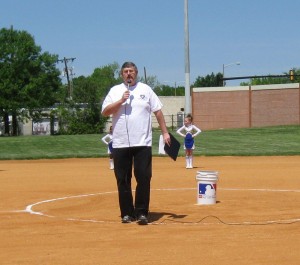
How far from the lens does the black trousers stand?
10641 millimetres

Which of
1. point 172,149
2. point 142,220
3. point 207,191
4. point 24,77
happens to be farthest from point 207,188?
point 24,77

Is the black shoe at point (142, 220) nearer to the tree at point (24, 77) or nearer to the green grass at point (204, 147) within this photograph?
the green grass at point (204, 147)

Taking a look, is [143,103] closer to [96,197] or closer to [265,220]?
[265,220]

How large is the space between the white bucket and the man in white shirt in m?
1.92

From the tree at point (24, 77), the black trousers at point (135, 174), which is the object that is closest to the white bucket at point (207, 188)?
the black trousers at point (135, 174)

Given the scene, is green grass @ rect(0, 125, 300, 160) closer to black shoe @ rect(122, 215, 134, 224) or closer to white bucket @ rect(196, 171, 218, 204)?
white bucket @ rect(196, 171, 218, 204)

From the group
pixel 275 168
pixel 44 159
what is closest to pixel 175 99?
pixel 44 159

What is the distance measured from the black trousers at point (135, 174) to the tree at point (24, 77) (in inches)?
2725

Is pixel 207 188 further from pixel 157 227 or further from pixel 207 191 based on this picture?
pixel 157 227

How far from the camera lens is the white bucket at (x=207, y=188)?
12352 millimetres

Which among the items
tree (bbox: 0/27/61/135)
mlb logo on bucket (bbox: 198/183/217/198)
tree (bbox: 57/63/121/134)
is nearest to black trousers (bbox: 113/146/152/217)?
mlb logo on bucket (bbox: 198/183/217/198)

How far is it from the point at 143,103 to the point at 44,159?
2254cm

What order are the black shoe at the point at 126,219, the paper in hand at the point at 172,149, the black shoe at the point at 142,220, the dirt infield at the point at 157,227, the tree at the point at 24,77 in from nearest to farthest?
1. the dirt infield at the point at 157,227
2. the black shoe at the point at 142,220
3. the black shoe at the point at 126,219
4. the paper in hand at the point at 172,149
5. the tree at the point at 24,77

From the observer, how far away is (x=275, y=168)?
2283cm
